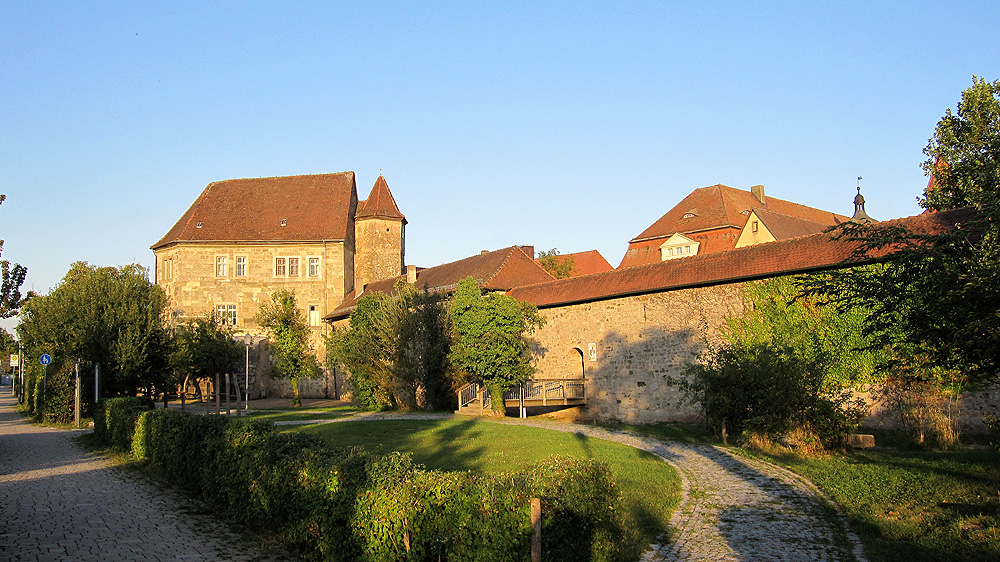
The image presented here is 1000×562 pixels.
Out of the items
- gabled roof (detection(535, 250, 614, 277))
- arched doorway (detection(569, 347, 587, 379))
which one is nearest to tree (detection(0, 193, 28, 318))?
arched doorway (detection(569, 347, 587, 379))

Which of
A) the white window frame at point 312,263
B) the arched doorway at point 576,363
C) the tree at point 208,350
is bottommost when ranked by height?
the arched doorway at point 576,363

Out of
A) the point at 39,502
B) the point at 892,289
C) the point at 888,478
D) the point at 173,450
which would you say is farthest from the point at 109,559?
the point at 888,478

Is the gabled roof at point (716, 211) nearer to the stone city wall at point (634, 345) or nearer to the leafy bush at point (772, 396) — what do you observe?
the stone city wall at point (634, 345)

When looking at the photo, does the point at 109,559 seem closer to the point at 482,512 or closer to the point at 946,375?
the point at 482,512

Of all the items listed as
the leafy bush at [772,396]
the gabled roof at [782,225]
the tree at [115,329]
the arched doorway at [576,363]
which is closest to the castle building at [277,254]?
Answer: the tree at [115,329]

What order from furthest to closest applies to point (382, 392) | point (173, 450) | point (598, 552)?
point (382, 392), point (173, 450), point (598, 552)

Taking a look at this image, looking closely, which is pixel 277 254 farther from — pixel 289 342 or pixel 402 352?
pixel 402 352

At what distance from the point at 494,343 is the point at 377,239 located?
23.7 metres

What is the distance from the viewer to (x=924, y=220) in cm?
1677

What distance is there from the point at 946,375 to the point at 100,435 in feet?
63.9

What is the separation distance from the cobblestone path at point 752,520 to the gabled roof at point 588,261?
50709 mm

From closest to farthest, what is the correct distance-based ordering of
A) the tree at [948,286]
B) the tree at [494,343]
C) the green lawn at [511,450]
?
the tree at [948,286] → the green lawn at [511,450] → the tree at [494,343]

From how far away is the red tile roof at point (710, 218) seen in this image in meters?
45.8

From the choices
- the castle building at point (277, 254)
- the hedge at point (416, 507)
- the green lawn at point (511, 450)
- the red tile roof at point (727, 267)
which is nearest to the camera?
the hedge at point (416, 507)
